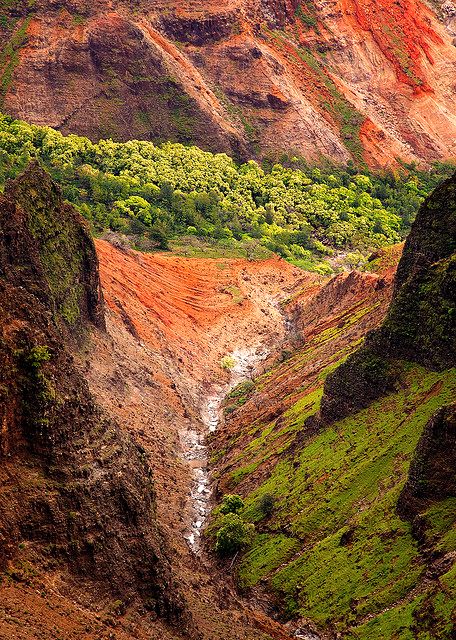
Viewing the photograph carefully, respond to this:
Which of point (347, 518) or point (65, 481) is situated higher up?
point (65, 481)

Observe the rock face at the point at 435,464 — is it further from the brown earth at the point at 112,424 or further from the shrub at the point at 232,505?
the shrub at the point at 232,505

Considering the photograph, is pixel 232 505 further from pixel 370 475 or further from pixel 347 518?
pixel 370 475

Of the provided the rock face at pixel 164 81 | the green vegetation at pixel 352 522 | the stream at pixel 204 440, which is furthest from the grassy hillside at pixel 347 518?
the rock face at pixel 164 81

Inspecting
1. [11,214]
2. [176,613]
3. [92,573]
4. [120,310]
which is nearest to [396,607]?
[176,613]

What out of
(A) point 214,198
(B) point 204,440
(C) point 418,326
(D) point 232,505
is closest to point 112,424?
(D) point 232,505

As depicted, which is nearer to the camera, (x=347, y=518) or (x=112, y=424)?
(x=112, y=424)

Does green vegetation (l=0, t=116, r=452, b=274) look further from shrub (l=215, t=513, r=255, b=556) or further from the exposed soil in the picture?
shrub (l=215, t=513, r=255, b=556)
